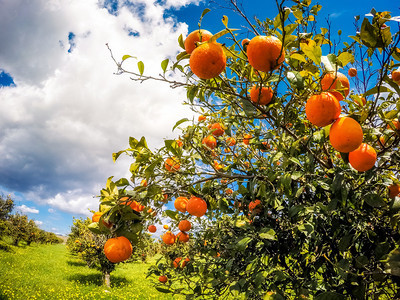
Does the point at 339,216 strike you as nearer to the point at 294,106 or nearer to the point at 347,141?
the point at 294,106

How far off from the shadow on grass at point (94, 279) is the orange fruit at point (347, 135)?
12.0m

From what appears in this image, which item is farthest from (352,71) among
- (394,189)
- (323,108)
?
(323,108)

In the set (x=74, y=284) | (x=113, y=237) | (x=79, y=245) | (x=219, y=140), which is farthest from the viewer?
(x=79, y=245)

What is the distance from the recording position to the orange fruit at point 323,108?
997 millimetres

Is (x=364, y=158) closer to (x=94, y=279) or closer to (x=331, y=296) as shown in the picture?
(x=331, y=296)

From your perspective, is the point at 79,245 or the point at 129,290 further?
the point at 79,245

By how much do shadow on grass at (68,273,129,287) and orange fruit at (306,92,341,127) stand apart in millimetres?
11982

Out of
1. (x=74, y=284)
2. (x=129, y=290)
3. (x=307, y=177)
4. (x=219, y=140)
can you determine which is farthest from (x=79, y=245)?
(x=307, y=177)

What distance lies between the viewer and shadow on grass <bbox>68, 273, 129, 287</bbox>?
10359 mm

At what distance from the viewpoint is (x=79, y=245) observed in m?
11.6

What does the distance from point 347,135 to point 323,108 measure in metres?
0.15

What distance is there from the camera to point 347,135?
0.96 meters

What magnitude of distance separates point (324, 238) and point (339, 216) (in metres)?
0.30

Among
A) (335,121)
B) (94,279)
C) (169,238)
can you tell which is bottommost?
(94,279)
